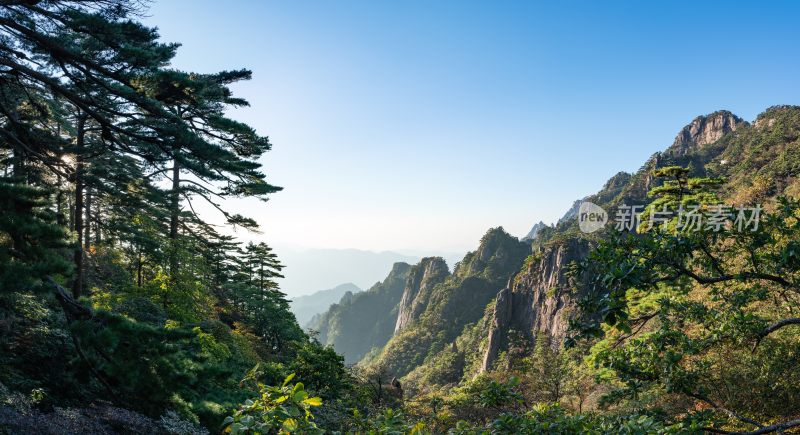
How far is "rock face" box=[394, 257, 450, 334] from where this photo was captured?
4481 inches

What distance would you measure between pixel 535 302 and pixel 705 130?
8590 cm

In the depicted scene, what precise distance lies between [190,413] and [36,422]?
1.41m

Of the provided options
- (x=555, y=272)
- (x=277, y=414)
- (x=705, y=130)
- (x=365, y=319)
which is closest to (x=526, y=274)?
(x=555, y=272)

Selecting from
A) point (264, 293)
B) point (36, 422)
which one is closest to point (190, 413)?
point (36, 422)

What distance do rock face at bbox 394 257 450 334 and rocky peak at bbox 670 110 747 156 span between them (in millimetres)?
71837

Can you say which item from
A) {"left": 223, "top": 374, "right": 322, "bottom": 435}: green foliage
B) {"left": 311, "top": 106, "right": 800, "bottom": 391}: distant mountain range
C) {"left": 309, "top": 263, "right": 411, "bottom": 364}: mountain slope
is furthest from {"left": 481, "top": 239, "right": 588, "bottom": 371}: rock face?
{"left": 309, "top": 263, "right": 411, "bottom": 364}: mountain slope

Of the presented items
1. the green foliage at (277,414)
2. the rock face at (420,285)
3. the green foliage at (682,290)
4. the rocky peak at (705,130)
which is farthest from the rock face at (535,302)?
the green foliage at (277,414)

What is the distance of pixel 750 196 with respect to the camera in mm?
40781

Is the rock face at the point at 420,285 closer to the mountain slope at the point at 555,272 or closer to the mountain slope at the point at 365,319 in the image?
the mountain slope at the point at 555,272

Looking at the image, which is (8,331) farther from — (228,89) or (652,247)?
(652,247)

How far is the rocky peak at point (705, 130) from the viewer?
4122 inches

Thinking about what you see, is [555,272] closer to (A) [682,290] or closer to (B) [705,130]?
(A) [682,290]

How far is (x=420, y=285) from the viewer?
4902 inches

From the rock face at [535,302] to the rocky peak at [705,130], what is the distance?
60.7 meters
